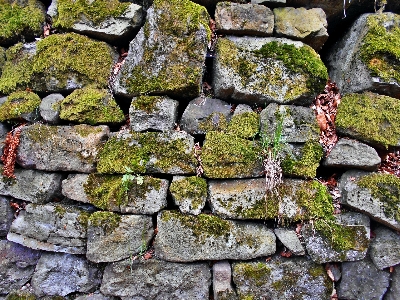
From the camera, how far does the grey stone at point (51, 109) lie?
2.89 m

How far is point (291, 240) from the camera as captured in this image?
2574 millimetres

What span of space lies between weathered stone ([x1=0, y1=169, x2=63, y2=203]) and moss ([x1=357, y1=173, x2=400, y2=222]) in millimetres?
2590

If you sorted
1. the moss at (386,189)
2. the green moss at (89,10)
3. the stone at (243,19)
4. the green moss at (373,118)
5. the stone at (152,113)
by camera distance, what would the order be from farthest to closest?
the green moss at (89,10) < the stone at (243,19) < the stone at (152,113) < the green moss at (373,118) < the moss at (386,189)

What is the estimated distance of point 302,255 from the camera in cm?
262

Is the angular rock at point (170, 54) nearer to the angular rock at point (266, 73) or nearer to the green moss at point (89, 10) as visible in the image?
the angular rock at point (266, 73)

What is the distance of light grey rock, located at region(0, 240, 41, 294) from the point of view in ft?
9.52

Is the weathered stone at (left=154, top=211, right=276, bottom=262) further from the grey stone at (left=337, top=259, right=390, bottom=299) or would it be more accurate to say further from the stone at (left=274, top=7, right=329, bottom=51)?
the stone at (left=274, top=7, right=329, bottom=51)

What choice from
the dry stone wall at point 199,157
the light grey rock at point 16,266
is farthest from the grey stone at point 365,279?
the light grey rock at point 16,266

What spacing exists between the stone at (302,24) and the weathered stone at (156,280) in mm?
2166

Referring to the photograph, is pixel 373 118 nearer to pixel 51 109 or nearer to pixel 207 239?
pixel 207 239

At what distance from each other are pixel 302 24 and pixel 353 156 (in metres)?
1.27

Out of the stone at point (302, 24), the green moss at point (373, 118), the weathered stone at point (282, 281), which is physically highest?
the stone at point (302, 24)

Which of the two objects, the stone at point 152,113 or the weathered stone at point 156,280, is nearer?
the weathered stone at point 156,280

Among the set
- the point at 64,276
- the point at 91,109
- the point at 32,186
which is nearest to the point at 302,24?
the point at 91,109
